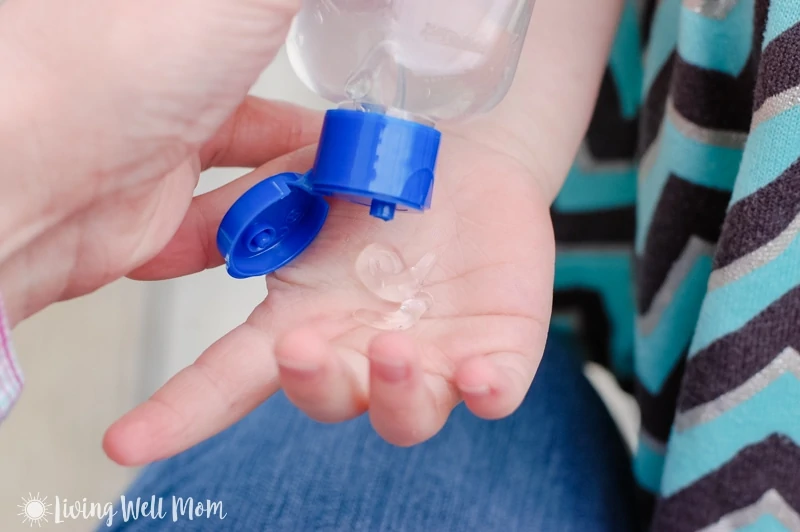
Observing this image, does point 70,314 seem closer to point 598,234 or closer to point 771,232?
point 598,234

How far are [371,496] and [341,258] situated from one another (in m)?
0.20

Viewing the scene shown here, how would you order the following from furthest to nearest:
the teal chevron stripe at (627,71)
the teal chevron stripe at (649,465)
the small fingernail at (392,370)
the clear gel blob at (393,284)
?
1. the teal chevron stripe at (627,71)
2. the teal chevron stripe at (649,465)
3. the clear gel blob at (393,284)
4. the small fingernail at (392,370)

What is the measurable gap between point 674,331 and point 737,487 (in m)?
0.13

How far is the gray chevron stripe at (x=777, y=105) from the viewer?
439mm

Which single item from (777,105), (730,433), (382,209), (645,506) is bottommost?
(645,506)

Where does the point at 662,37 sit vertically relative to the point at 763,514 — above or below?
above

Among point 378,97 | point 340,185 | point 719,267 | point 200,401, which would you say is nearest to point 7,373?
point 200,401

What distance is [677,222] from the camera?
56 centimetres

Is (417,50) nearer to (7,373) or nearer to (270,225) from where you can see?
(270,225)

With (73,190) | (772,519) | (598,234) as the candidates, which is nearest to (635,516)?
(772,519)

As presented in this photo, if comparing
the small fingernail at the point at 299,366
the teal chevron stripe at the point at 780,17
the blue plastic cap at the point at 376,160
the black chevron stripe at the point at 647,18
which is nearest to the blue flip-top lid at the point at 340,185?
the blue plastic cap at the point at 376,160

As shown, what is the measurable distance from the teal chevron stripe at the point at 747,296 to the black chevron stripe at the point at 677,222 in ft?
0.26

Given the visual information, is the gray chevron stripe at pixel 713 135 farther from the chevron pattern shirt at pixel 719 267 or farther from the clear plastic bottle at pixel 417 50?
the clear plastic bottle at pixel 417 50

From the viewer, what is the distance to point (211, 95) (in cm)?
42
